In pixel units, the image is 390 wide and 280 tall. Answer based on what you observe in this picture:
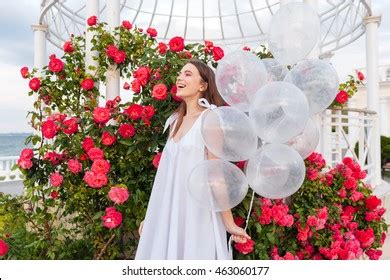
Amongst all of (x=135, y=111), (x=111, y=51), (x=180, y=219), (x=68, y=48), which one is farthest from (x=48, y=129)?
(x=180, y=219)

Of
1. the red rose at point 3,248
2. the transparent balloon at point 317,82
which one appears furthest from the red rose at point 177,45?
the red rose at point 3,248

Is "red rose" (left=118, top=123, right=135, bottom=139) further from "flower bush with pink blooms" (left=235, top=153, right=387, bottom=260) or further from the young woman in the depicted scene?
"flower bush with pink blooms" (left=235, top=153, right=387, bottom=260)

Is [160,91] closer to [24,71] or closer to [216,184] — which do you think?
[216,184]

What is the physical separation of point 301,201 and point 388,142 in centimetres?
1412

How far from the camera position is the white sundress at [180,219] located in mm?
2256

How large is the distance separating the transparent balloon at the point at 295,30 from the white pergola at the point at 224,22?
3624 mm

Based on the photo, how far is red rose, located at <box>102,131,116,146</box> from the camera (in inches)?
113

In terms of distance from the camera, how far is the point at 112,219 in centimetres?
269

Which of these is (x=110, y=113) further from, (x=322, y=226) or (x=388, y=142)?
(x=388, y=142)

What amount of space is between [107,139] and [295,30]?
1.53 m

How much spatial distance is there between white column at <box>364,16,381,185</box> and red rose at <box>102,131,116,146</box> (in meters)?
4.52

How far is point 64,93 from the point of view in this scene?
3479mm

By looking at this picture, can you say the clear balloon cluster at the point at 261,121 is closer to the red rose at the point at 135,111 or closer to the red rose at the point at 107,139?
the red rose at the point at 135,111
